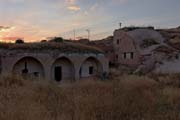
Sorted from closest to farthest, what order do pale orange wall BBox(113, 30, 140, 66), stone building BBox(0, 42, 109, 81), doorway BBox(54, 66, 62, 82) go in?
1. stone building BBox(0, 42, 109, 81)
2. doorway BBox(54, 66, 62, 82)
3. pale orange wall BBox(113, 30, 140, 66)

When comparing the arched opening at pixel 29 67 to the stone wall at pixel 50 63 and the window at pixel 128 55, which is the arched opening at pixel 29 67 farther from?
the window at pixel 128 55

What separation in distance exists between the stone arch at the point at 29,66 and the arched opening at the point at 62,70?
1611mm

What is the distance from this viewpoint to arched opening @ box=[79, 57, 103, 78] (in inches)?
1244

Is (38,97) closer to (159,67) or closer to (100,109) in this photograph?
(100,109)

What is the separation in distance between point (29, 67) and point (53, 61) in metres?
2.54

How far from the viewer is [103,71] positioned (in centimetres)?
3309

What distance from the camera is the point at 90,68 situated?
108 feet

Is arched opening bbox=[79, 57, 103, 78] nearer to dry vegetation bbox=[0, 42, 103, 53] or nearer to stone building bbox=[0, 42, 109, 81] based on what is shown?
stone building bbox=[0, 42, 109, 81]

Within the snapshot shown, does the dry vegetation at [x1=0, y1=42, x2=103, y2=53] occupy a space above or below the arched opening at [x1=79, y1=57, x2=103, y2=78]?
above

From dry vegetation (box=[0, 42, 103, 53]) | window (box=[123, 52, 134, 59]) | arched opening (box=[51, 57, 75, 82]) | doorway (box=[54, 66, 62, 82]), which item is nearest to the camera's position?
dry vegetation (box=[0, 42, 103, 53])

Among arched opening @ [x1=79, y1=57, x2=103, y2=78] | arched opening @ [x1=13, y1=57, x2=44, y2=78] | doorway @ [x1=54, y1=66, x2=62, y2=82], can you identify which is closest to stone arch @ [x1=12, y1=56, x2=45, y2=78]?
arched opening @ [x1=13, y1=57, x2=44, y2=78]

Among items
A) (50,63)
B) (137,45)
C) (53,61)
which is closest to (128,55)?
(137,45)

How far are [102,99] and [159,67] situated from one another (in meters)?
26.8

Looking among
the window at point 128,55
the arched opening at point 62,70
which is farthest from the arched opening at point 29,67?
the window at point 128,55
